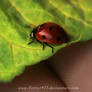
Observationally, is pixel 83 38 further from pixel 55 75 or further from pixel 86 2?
pixel 55 75

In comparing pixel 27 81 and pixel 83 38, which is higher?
pixel 83 38

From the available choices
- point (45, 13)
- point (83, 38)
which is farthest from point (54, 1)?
point (83, 38)
